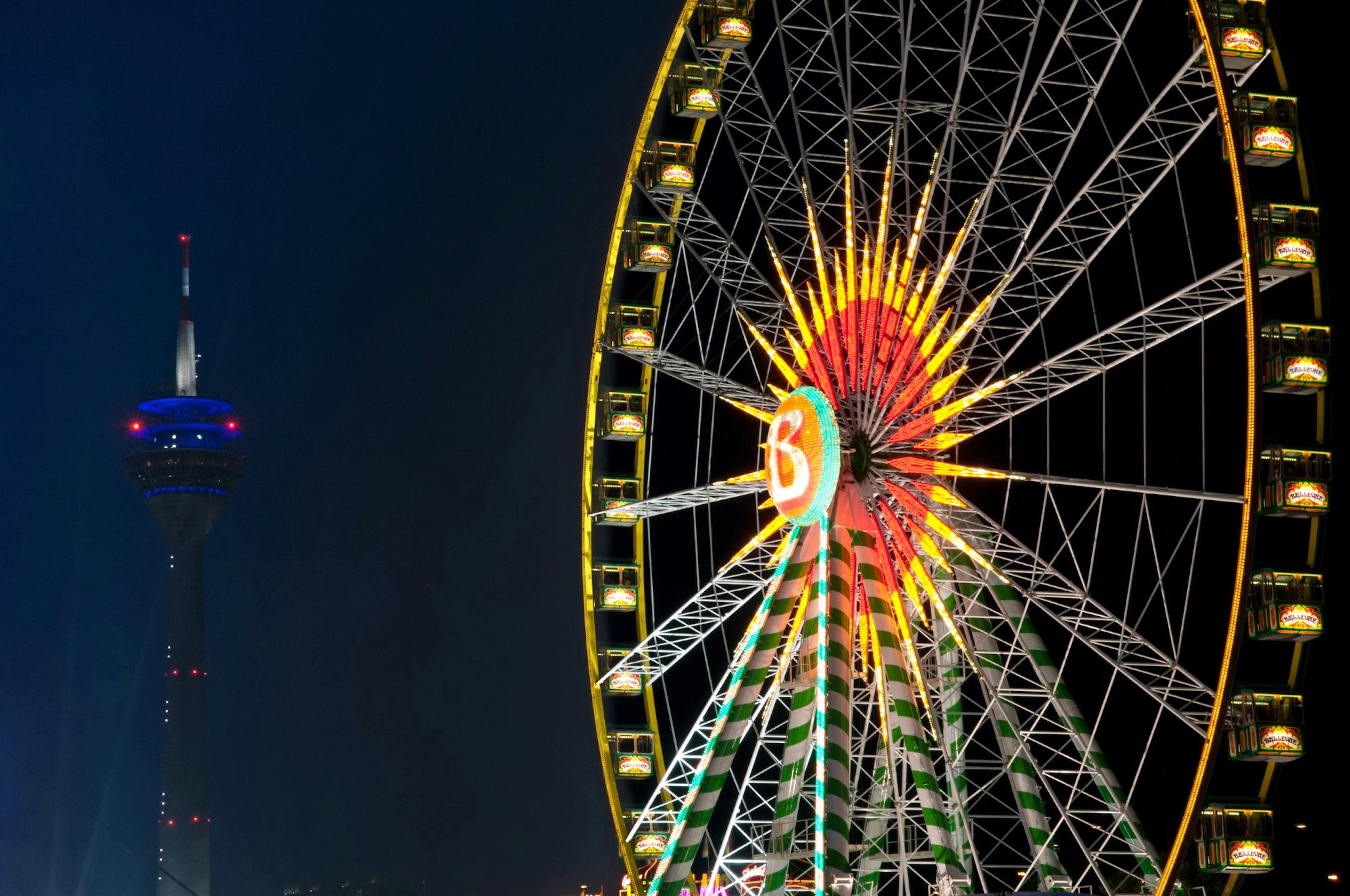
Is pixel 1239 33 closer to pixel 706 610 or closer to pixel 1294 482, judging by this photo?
pixel 1294 482

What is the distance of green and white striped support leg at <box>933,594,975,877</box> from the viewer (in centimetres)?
3170

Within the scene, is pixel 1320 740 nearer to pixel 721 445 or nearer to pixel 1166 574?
pixel 1166 574

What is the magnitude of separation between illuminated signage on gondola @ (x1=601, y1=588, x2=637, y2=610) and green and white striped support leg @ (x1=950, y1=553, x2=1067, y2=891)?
780cm

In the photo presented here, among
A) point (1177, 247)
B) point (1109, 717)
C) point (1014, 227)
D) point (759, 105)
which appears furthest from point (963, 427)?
point (1177, 247)

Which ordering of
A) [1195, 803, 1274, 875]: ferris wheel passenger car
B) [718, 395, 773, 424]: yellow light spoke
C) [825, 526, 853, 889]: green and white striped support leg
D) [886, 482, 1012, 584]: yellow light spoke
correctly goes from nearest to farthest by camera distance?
[1195, 803, 1274, 875]: ferris wheel passenger car < [825, 526, 853, 889]: green and white striped support leg < [886, 482, 1012, 584]: yellow light spoke < [718, 395, 773, 424]: yellow light spoke

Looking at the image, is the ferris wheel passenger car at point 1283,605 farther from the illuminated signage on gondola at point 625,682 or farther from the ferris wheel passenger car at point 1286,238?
the illuminated signage on gondola at point 625,682

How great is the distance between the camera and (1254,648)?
199ft

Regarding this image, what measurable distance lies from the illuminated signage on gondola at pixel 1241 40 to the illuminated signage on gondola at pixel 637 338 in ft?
41.9

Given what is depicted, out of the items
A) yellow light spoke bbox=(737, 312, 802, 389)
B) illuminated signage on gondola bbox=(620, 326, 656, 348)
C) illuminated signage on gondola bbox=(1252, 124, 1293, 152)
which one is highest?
illuminated signage on gondola bbox=(1252, 124, 1293, 152)

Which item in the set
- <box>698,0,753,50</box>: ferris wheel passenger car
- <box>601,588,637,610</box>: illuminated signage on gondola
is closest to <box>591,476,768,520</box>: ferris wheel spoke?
<box>601,588,637,610</box>: illuminated signage on gondola

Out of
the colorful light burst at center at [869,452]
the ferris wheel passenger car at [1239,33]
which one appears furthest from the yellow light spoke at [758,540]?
the ferris wheel passenger car at [1239,33]

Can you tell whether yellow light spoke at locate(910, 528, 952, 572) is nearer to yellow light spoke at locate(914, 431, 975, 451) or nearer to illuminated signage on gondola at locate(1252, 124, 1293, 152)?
yellow light spoke at locate(914, 431, 975, 451)

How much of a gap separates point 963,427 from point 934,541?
2190 millimetres

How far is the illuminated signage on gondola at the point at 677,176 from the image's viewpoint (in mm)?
36719
